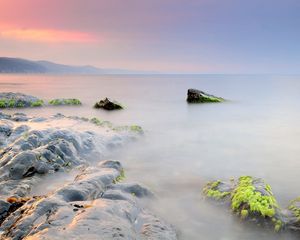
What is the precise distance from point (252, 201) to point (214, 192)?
1.40m

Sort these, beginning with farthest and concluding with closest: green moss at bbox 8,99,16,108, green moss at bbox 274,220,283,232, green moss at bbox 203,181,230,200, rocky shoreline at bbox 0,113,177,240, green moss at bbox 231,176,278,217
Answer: green moss at bbox 8,99,16,108 → green moss at bbox 203,181,230,200 → green moss at bbox 231,176,278,217 → green moss at bbox 274,220,283,232 → rocky shoreline at bbox 0,113,177,240

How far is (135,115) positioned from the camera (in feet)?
89.1

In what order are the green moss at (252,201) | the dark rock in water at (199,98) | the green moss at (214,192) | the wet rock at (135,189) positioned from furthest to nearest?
the dark rock in water at (199,98), the green moss at (214,192), the wet rock at (135,189), the green moss at (252,201)

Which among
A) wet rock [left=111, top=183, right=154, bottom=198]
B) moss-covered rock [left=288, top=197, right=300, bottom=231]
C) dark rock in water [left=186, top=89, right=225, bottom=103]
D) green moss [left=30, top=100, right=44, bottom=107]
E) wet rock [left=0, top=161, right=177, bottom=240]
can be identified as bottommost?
green moss [left=30, top=100, right=44, bottom=107]

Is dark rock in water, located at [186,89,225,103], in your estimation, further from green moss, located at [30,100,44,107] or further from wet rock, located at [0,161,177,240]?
wet rock, located at [0,161,177,240]

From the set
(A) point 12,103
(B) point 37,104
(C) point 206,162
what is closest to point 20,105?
(A) point 12,103

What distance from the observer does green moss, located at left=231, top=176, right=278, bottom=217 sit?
749 cm

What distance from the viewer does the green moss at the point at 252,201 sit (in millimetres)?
7492

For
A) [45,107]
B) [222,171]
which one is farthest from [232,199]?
[45,107]

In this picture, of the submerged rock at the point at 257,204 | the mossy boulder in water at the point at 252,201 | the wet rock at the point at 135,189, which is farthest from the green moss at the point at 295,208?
the wet rock at the point at 135,189

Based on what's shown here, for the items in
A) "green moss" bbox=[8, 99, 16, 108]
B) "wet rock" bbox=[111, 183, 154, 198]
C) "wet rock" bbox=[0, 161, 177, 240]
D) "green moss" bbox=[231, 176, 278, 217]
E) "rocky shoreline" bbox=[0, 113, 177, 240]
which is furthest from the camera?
"green moss" bbox=[8, 99, 16, 108]

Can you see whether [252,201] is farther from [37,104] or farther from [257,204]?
[37,104]

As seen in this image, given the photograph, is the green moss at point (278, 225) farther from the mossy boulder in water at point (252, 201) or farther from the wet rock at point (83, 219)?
the wet rock at point (83, 219)

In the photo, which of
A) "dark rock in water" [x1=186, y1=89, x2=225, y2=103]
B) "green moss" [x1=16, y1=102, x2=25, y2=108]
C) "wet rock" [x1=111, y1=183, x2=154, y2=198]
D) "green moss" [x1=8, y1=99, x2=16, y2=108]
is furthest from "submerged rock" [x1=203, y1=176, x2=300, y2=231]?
"dark rock in water" [x1=186, y1=89, x2=225, y2=103]
